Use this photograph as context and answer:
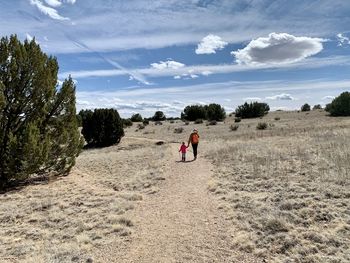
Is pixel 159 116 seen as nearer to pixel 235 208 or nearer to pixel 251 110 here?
pixel 251 110

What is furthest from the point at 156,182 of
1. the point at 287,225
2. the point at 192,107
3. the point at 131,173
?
A: the point at 192,107

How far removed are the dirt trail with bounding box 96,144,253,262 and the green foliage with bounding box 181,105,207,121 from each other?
53848mm

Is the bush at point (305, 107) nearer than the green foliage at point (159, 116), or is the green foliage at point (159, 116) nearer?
the bush at point (305, 107)

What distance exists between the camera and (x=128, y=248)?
26.7 ft

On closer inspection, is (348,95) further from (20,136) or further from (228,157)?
(20,136)

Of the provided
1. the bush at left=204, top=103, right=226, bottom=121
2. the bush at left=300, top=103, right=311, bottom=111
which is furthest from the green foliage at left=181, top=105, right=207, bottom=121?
the bush at left=300, top=103, right=311, bottom=111

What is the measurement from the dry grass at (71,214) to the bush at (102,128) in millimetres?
15216

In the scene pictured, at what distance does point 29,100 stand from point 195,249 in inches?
438

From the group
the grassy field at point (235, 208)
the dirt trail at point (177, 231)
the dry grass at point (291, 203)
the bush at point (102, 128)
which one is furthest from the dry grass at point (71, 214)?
the bush at point (102, 128)

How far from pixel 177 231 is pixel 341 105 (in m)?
47.8

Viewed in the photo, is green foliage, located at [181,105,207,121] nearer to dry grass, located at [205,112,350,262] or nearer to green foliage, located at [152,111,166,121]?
green foliage, located at [152,111,166,121]

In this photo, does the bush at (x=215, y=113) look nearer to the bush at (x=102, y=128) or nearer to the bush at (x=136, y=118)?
the bush at (x=136, y=118)

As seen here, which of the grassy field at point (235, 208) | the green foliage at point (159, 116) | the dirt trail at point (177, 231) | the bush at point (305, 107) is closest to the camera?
the dirt trail at point (177, 231)

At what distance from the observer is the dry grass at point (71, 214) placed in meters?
8.34
